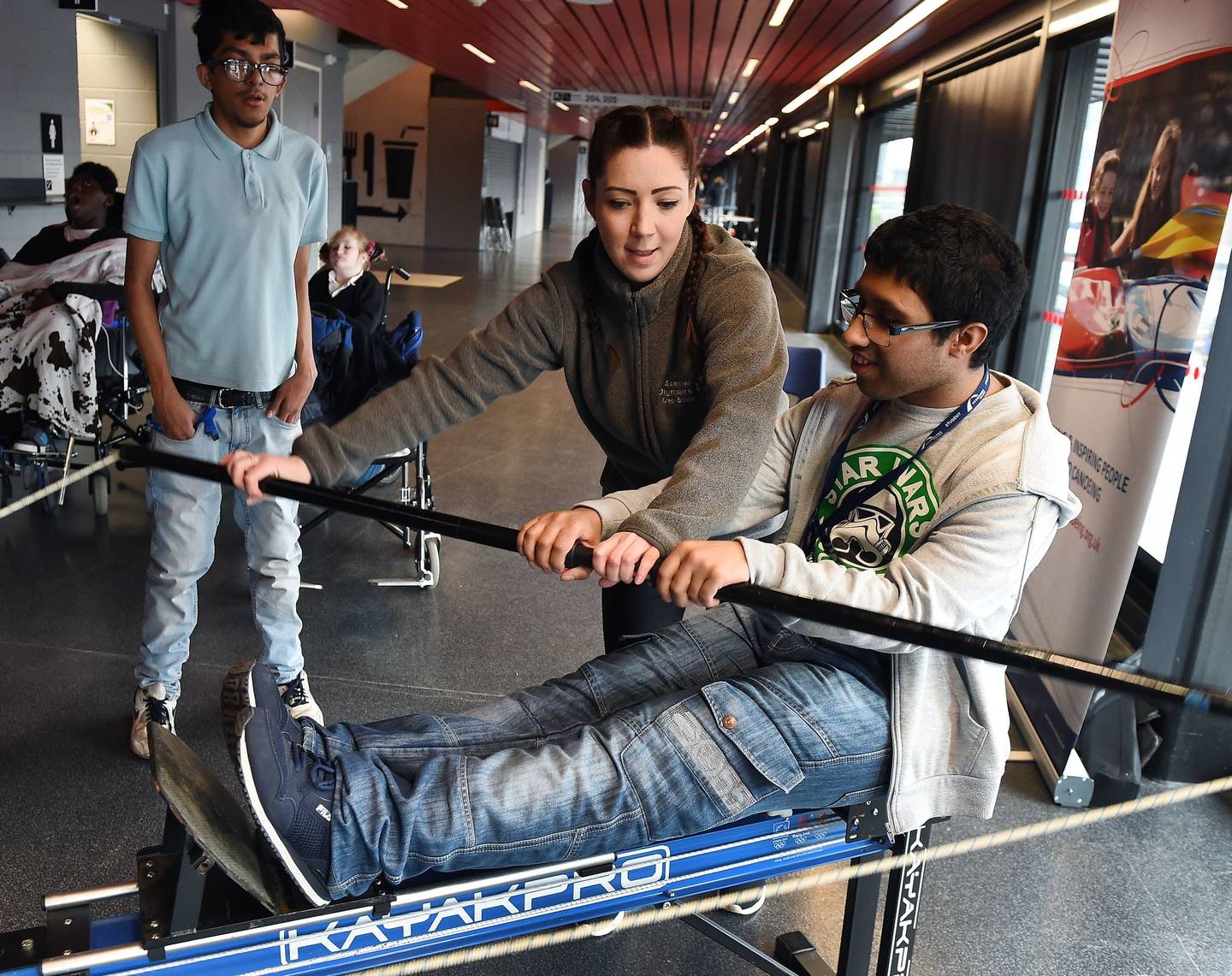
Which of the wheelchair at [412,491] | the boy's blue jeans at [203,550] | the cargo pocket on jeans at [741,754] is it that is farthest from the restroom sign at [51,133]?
the cargo pocket on jeans at [741,754]

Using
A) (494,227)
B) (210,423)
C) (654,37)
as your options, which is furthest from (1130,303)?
(494,227)

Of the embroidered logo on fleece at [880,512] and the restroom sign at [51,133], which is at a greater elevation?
the restroom sign at [51,133]

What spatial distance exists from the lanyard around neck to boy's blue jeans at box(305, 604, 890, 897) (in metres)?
0.19

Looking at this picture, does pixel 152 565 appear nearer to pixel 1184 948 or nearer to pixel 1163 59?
pixel 1184 948

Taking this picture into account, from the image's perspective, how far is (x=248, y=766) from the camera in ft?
4.41

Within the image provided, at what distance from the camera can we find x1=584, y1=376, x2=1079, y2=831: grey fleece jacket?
1.53 metres

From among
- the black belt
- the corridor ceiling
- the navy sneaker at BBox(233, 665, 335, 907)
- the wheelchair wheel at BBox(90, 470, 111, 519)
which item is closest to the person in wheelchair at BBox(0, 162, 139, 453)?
the wheelchair wheel at BBox(90, 470, 111, 519)

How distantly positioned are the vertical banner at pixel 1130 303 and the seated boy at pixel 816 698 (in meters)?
1.18

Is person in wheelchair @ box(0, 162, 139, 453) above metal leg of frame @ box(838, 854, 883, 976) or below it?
above

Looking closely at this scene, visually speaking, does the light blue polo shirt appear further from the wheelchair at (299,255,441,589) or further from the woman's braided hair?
the wheelchair at (299,255,441,589)

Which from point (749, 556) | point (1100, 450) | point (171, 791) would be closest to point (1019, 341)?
point (1100, 450)

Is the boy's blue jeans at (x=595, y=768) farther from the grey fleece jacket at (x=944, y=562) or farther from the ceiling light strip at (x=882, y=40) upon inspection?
the ceiling light strip at (x=882, y=40)

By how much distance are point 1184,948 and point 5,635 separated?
3380mm

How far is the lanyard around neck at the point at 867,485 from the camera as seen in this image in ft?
5.59
